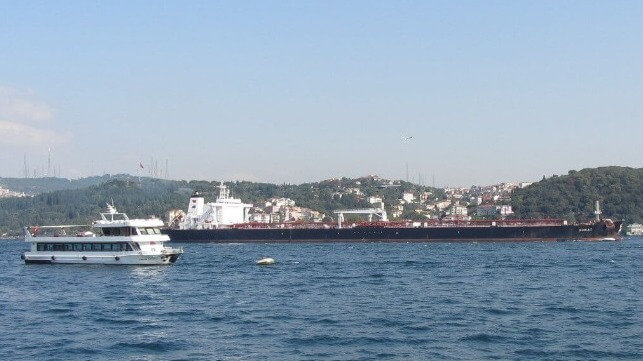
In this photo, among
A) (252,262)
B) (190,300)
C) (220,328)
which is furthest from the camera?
(252,262)

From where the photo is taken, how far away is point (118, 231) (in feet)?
188

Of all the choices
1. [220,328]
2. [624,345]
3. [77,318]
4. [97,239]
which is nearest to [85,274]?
[97,239]

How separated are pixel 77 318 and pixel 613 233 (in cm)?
8701

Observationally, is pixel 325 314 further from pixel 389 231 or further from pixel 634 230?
pixel 634 230

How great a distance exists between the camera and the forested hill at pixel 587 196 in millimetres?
170500

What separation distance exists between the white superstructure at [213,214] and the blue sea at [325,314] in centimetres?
7228

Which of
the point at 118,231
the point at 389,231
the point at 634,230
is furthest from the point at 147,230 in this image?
the point at 634,230

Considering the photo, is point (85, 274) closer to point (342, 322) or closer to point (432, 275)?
point (432, 275)

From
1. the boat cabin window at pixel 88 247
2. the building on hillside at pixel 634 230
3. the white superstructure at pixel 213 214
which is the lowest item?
the building on hillside at pixel 634 230

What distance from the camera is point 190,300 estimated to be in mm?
37875

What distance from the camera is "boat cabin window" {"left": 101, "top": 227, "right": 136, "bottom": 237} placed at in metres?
56.4

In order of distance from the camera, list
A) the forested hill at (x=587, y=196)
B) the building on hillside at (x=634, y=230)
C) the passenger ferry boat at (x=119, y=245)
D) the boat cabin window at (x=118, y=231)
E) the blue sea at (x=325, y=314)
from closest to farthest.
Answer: the blue sea at (x=325, y=314) < the passenger ferry boat at (x=119, y=245) < the boat cabin window at (x=118, y=231) < the building on hillside at (x=634, y=230) < the forested hill at (x=587, y=196)

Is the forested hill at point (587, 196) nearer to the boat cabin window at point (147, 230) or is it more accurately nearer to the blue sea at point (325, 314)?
the blue sea at point (325, 314)

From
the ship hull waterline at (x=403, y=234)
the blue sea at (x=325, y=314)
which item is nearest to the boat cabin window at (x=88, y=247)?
the blue sea at (x=325, y=314)
